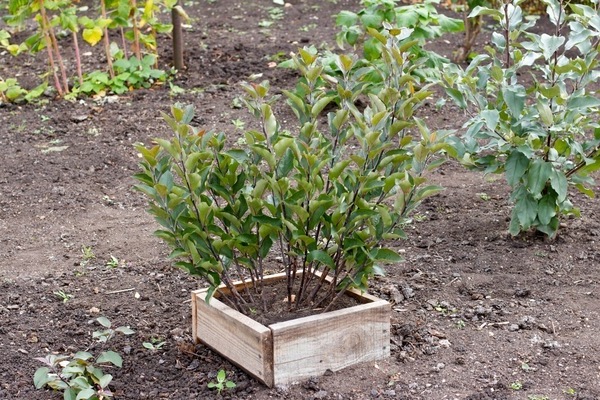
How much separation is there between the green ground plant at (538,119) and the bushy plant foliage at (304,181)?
2.56 feet

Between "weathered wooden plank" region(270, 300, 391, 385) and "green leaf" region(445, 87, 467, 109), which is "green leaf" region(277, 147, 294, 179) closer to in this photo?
"weathered wooden plank" region(270, 300, 391, 385)

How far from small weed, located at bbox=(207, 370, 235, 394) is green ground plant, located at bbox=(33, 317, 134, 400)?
1.15ft

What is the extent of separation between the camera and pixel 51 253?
4691 mm

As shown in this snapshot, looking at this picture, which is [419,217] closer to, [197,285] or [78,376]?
[197,285]

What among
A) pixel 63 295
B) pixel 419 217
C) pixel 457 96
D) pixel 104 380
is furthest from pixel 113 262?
pixel 457 96

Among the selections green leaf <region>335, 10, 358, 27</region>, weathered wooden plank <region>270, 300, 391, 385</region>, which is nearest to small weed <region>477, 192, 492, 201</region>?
green leaf <region>335, 10, 358, 27</region>

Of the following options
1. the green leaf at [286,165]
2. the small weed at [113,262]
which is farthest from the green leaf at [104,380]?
the small weed at [113,262]

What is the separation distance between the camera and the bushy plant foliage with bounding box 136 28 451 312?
322 cm

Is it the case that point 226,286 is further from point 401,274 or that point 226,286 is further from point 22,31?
point 22,31

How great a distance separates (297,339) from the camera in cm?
325

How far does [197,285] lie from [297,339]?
1.13 meters

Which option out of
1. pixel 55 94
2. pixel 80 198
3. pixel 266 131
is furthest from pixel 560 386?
pixel 55 94

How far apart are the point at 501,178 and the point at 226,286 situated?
8.40 ft

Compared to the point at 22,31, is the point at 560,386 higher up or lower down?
higher up
